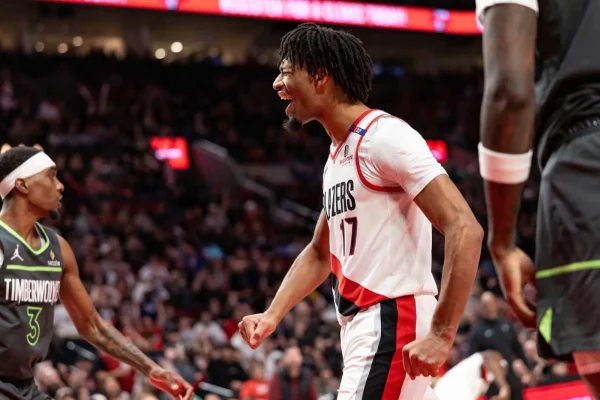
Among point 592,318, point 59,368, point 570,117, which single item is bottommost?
point 59,368

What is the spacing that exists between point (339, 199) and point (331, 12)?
17.2 m

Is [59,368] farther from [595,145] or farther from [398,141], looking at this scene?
[595,145]

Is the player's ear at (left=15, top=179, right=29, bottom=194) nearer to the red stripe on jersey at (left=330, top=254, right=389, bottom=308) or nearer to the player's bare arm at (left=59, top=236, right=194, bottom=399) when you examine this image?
the player's bare arm at (left=59, top=236, right=194, bottom=399)

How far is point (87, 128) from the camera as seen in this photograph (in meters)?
19.9

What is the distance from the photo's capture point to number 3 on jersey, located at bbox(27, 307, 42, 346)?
14.6 ft

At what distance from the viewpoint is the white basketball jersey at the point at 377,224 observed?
11.6 feet

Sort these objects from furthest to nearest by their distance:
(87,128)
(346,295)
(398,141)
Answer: (87,128), (346,295), (398,141)

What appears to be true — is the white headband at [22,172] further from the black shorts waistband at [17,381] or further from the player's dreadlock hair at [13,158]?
the black shorts waistband at [17,381]

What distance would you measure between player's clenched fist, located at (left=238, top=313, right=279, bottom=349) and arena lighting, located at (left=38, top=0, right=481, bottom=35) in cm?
1467

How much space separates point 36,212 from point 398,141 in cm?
226

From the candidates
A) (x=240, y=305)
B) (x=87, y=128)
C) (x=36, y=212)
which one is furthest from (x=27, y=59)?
(x=36, y=212)

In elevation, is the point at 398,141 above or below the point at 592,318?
above

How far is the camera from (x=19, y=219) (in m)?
4.75

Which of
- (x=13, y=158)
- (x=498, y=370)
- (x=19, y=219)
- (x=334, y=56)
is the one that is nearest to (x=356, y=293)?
(x=334, y=56)
